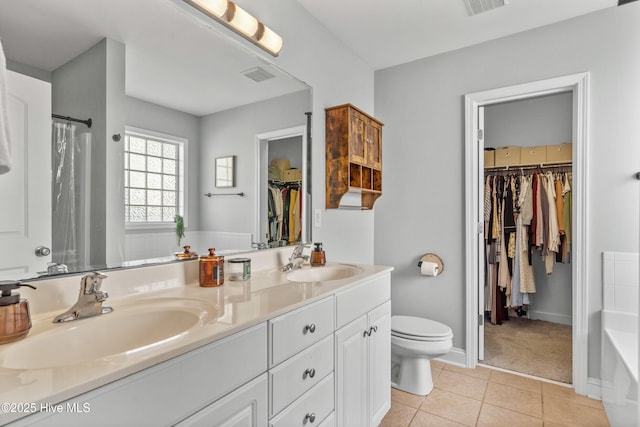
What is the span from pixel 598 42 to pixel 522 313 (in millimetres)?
2657

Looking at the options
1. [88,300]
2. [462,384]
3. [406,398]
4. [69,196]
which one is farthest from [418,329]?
[69,196]

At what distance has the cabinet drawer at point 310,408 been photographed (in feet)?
3.61

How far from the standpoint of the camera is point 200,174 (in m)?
1.53

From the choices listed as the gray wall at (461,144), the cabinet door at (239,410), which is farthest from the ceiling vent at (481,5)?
the cabinet door at (239,410)

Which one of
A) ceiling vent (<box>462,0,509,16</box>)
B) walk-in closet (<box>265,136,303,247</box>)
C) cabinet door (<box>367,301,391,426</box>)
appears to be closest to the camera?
cabinet door (<box>367,301,391,426</box>)

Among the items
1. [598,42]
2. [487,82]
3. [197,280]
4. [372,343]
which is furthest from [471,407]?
[598,42]

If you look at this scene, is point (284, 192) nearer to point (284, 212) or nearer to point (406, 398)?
point (284, 212)

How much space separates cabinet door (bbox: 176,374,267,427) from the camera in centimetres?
82

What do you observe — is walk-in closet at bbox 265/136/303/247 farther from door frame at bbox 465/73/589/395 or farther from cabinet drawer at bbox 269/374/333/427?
door frame at bbox 465/73/589/395

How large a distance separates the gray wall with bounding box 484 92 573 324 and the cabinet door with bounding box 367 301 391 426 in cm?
255

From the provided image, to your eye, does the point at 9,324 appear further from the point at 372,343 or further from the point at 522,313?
the point at 522,313

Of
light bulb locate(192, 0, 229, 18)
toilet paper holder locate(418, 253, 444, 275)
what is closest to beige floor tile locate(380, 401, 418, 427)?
toilet paper holder locate(418, 253, 444, 275)

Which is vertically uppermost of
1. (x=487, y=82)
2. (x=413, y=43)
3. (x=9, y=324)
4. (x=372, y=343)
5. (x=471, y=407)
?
(x=413, y=43)

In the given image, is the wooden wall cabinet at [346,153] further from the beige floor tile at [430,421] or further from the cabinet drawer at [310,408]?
the beige floor tile at [430,421]
